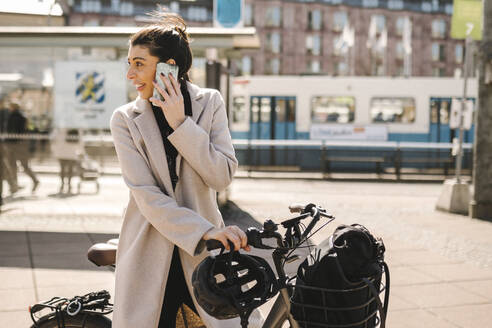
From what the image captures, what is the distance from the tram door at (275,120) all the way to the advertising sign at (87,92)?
1120 centimetres

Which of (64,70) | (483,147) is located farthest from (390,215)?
(64,70)

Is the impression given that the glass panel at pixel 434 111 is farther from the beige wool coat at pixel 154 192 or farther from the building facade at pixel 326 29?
the building facade at pixel 326 29

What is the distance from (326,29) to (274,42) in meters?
6.19

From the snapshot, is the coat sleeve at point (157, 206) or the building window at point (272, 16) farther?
the building window at point (272, 16)

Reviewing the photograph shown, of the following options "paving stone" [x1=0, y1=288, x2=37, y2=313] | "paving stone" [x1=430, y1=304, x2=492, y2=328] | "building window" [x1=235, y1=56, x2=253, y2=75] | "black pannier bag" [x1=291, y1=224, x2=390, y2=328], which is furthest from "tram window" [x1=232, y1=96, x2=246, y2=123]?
"building window" [x1=235, y1=56, x2=253, y2=75]

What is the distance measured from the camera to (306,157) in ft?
65.6

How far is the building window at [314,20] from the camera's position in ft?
208

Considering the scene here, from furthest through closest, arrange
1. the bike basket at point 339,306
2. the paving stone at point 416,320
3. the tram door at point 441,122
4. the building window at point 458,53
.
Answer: the building window at point 458,53 → the tram door at point 441,122 → the paving stone at point 416,320 → the bike basket at point 339,306

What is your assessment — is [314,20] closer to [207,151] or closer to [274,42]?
[274,42]

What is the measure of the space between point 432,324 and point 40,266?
3667 millimetres

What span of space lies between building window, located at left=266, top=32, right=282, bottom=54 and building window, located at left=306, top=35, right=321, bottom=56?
130 inches

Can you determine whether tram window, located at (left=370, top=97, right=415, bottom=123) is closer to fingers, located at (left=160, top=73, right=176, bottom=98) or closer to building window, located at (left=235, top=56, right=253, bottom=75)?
fingers, located at (left=160, top=73, right=176, bottom=98)

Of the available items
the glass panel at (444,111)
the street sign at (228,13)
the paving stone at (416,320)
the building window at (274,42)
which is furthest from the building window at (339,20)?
the paving stone at (416,320)

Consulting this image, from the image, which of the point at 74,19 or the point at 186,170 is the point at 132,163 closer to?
the point at 186,170
